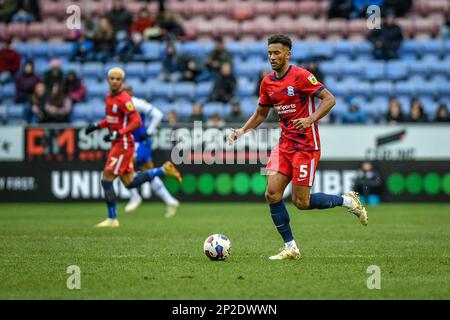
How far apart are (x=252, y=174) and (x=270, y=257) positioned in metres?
10.8

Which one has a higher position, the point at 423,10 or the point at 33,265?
the point at 423,10

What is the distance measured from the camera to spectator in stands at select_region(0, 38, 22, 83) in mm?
24203

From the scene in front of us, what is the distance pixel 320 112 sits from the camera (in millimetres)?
9461

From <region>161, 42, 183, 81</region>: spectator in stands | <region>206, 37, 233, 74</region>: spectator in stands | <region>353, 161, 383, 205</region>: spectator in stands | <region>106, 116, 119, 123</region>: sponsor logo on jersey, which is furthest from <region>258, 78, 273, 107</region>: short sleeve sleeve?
<region>161, 42, 183, 81</region>: spectator in stands

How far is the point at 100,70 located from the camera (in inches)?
Answer: 963

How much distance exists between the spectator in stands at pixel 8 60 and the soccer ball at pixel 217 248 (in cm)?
1590

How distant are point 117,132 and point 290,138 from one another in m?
5.42

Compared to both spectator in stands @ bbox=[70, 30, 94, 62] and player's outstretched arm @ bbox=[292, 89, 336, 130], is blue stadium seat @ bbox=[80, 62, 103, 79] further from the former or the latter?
player's outstretched arm @ bbox=[292, 89, 336, 130]

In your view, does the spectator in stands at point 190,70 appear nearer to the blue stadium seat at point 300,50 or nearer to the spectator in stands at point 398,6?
the blue stadium seat at point 300,50

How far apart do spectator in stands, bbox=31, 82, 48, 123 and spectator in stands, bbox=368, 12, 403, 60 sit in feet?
28.2

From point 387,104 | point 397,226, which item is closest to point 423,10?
point 387,104

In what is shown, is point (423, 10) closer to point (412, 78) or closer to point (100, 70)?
point (412, 78)

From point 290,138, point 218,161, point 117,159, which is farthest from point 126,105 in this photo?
point 218,161
